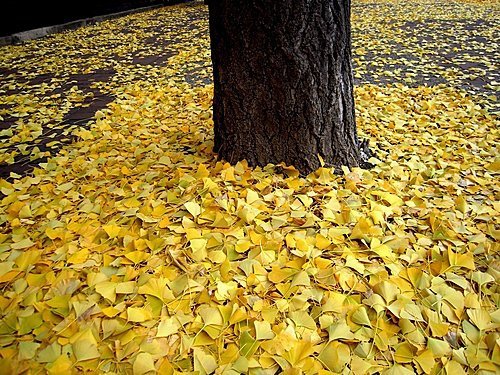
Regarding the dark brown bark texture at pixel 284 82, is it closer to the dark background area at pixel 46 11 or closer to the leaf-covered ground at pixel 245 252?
Answer: the leaf-covered ground at pixel 245 252

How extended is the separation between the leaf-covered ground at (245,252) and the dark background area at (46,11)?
19.0ft

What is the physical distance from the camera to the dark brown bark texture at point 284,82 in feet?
5.96

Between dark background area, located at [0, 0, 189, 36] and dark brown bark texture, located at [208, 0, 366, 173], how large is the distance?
7383 millimetres

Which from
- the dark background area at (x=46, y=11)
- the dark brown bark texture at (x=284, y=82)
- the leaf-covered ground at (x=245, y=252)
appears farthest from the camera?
the dark background area at (x=46, y=11)

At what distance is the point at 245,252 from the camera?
1552mm

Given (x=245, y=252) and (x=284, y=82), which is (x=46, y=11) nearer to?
(x=284, y=82)

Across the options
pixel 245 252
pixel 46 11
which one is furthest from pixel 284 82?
pixel 46 11

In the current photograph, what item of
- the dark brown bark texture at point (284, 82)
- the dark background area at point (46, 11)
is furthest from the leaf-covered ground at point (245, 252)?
the dark background area at point (46, 11)

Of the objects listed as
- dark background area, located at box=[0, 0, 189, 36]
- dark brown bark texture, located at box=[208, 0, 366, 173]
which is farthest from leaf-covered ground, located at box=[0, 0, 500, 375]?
dark background area, located at box=[0, 0, 189, 36]

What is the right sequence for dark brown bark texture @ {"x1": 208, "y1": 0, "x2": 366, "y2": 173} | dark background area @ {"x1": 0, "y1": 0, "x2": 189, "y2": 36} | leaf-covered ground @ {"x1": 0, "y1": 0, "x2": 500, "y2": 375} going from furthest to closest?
dark background area @ {"x1": 0, "y1": 0, "x2": 189, "y2": 36}, dark brown bark texture @ {"x1": 208, "y1": 0, "x2": 366, "y2": 173}, leaf-covered ground @ {"x1": 0, "y1": 0, "x2": 500, "y2": 375}

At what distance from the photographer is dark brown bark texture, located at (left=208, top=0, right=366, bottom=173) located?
5.96ft

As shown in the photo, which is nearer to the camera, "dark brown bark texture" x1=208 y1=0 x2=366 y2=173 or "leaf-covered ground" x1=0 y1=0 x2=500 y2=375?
"leaf-covered ground" x1=0 y1=0 x2=500 y2=375

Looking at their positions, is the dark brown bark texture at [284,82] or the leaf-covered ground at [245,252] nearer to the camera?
the leaf-covered ground at [245,252]

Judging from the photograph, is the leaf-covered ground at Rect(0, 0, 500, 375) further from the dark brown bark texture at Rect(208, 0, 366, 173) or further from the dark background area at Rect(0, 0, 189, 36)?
the dark background area at Rect(0, 0, 189, 36)
